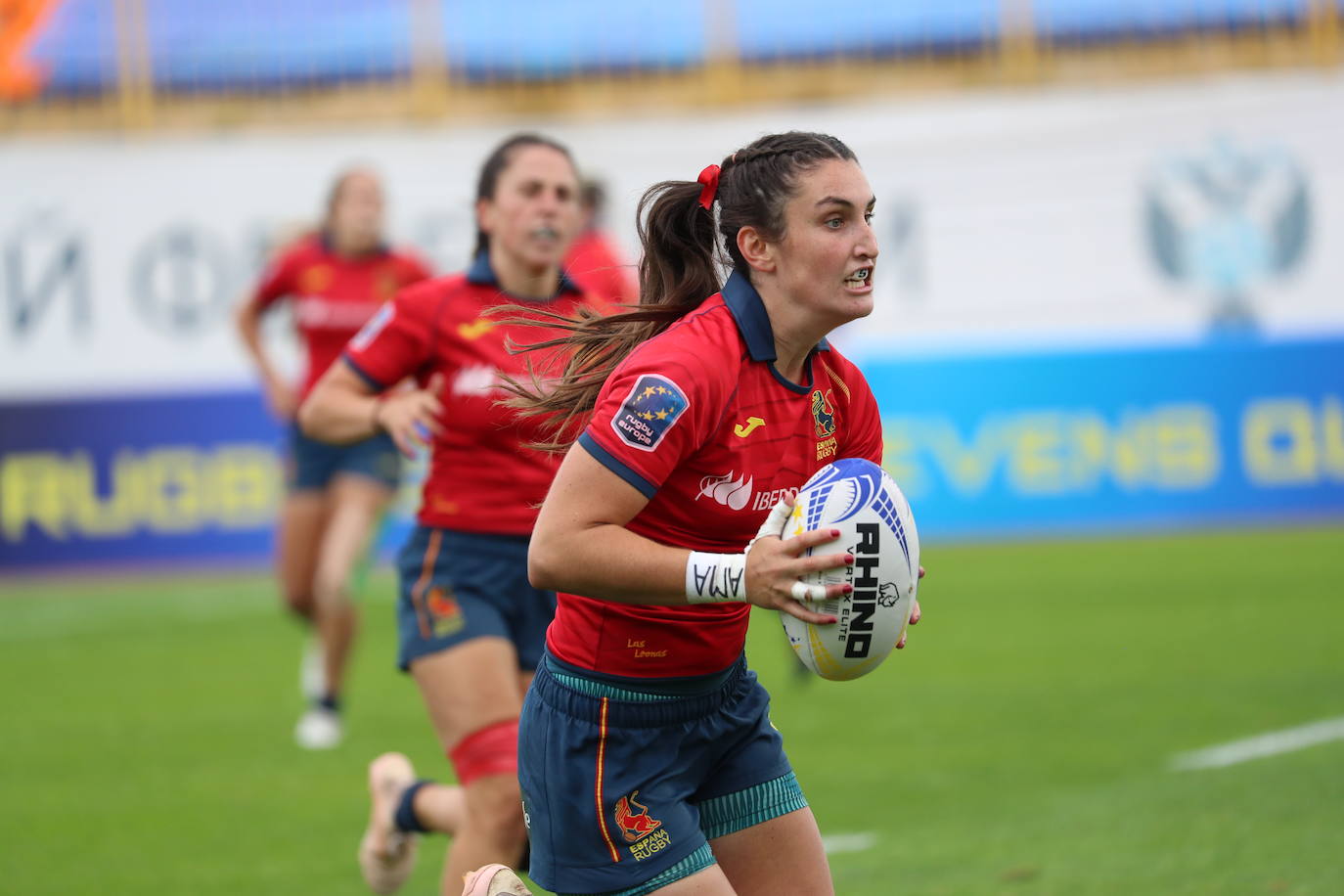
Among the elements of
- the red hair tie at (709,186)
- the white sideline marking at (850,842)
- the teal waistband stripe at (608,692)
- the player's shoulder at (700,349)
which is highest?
the red hair tie at (709,186)

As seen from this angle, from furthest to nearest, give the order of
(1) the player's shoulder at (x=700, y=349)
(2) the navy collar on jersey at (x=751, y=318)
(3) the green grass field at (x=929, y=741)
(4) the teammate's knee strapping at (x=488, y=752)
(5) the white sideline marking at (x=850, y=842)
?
(5) the white sideline marking at (x=850, y=842) < (3) the green grass field at (x=929, y=741) < (4) the teammate's knee strapping at (x=488, y=752) < (2) the navy collar on jersey at (x=751, y=318) < (1) the player's shoulder at (x=700, y=349)

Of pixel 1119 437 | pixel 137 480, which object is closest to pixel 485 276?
pixel 137 480

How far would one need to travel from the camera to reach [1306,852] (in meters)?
5.83

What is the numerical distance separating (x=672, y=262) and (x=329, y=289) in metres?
6.16

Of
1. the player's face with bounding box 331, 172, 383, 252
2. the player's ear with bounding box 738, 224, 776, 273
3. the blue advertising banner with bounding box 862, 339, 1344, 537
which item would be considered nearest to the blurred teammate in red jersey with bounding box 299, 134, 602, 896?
the player's ear with bounding box 738, 224, 776, 273

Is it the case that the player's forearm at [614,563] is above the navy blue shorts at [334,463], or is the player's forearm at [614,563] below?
above

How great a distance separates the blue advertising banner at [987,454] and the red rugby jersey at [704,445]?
485 inches

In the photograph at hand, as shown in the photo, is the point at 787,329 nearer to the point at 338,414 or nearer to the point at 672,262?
the point at 672,262

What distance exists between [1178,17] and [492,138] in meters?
7.52

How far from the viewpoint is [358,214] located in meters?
9.72

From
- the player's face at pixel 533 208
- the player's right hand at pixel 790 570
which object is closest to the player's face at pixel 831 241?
the player's right hand at pixel 790 570

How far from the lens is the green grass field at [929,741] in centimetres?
623

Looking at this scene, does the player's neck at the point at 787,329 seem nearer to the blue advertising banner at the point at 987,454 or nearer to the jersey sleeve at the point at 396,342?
the jersey sleeve at the point at 396,342

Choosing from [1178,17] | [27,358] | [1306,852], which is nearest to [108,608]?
[27,358]
